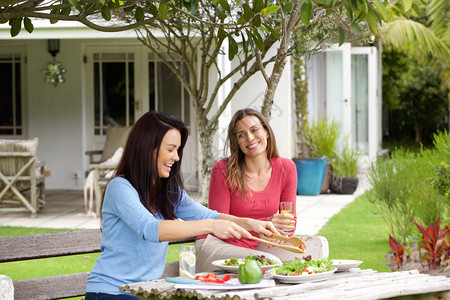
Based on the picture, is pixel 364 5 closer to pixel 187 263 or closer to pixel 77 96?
pixel 187 263

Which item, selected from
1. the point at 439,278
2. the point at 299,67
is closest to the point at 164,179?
the point at 439,278

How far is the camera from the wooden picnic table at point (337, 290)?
111 inches

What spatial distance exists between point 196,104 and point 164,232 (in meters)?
2.26

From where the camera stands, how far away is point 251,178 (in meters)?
4.57

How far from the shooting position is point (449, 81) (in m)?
21.6

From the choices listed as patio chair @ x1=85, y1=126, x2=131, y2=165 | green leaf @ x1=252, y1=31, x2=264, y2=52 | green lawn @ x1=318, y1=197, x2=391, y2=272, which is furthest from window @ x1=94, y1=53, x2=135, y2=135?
green leaf @ x1=252, y1=31, x2=264, y2=52

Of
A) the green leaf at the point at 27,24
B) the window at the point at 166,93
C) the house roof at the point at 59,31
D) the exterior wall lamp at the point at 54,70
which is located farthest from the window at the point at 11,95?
the green leaf at the point at 27,24

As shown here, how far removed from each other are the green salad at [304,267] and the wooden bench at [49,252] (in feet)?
4.66

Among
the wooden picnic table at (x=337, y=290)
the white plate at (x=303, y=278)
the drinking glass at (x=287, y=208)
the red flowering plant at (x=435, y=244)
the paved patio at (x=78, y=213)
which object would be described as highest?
the drinking glass at (x=287, y=208)

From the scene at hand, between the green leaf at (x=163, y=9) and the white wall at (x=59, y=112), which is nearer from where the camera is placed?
the green leaf at (x=163, y=9)

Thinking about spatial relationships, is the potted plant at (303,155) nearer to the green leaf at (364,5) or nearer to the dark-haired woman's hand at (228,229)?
the dark-haired woman's hand at (228,229)

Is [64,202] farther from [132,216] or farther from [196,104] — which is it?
[132,216]

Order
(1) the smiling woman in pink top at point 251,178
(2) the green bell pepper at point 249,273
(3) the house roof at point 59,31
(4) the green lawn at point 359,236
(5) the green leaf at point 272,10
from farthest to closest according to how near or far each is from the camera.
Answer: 1. (3) the house roof at point 59,31
2. (4) the green lawn at point 359,236
3. (1) the smiling woman in pink top at point 251,178
4. (5) the green leaf at point 272,10
5. (2) the green bell pepper at point 249,273

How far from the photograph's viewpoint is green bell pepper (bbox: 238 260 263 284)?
2.98 metres
